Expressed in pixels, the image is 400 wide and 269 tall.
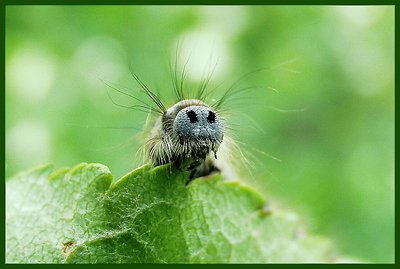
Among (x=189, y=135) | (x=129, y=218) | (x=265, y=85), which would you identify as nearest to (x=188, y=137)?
(x=189, y=135)

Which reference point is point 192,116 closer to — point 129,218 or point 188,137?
point 188,137

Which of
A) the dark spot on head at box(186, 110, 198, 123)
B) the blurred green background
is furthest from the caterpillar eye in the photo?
the blurred green background

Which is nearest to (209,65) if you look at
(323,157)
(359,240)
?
(323,157)

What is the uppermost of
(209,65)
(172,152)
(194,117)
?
(209,65)

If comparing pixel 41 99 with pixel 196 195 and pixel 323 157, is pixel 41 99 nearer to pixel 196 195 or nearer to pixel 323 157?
pixel 323 157

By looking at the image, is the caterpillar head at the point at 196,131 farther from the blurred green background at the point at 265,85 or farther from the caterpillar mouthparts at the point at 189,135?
the blurred green background at the point at 265,85
